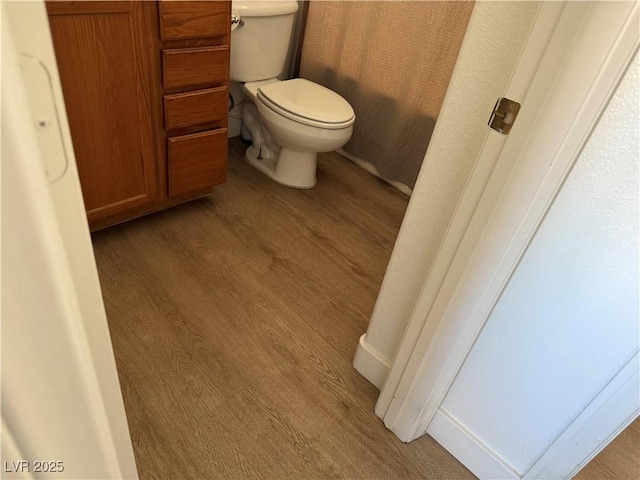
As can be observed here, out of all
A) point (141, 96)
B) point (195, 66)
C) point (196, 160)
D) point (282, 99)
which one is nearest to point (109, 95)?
point (141, 96)

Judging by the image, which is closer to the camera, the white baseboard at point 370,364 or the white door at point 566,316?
the white door at point 566,316

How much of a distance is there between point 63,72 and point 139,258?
0.66m

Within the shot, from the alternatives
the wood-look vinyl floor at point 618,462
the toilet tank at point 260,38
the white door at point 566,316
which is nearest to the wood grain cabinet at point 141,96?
the toilet tank at point 260,38

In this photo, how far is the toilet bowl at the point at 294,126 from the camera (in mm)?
1856

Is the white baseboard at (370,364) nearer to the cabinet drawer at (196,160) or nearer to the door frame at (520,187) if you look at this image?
the door frame at (520,187)

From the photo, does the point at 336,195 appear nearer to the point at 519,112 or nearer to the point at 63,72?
the point at 63,72

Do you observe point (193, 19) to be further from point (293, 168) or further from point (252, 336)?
point (252, 336)

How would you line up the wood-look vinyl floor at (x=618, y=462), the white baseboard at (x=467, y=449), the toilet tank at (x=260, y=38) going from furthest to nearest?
the toilet tank at (x=260, y=38)
the wood-look vinyl floor at (x=618, y=462)
the white baseboard at (x=467, y=449)

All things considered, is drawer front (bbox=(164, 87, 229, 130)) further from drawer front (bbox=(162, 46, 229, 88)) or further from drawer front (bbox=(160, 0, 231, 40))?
drawer front (bbox=(160, 0, 231, 40))

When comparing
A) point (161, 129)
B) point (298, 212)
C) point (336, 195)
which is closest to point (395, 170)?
point (336, 195)

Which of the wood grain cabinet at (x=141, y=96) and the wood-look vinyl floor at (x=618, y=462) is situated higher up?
the wood grain cabinet at (x=141, y=96)

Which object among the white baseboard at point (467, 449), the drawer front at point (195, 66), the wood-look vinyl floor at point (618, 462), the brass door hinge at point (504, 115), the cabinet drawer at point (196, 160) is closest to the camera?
the brass door hinge at point (504, 115)

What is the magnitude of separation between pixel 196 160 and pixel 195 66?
344 mm

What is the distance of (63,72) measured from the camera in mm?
1208
